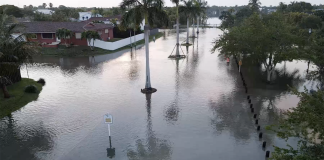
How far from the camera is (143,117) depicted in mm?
16562

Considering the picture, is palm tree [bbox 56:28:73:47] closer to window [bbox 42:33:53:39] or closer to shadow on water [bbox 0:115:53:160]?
window [bbox 42:33:53:39]

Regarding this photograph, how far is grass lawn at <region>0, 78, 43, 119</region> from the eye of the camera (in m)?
17.8

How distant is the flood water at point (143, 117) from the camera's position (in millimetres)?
12906

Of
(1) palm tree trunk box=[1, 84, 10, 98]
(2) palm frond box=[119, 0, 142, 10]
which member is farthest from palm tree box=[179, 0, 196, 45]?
(1) palm tree trunk box=[1, 84, 10, 98]

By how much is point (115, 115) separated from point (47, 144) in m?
4.49

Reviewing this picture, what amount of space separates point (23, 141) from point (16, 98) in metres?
6.58

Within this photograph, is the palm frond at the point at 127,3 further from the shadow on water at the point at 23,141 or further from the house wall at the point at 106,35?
the house wall at the point at 106,35

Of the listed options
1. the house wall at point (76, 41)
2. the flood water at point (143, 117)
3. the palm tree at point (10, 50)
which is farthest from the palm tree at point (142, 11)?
the house wall at point (76, 41)

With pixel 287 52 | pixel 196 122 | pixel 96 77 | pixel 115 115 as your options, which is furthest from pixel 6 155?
pixel 287 52

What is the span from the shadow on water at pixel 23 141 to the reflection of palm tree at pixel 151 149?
14.1 feet

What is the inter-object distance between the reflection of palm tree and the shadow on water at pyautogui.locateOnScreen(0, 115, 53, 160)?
4.30 m

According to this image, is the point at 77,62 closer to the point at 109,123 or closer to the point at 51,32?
the point at 51,32

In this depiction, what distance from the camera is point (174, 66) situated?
100ft

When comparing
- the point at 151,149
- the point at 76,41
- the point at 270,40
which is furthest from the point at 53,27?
the point at 151,149
